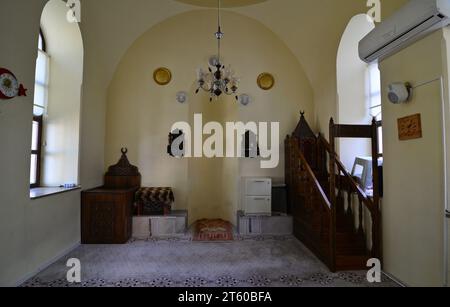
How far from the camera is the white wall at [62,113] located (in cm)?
346

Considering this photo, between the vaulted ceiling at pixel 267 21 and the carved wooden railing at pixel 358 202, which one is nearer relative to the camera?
the carved wooden railing at pixel 358 202

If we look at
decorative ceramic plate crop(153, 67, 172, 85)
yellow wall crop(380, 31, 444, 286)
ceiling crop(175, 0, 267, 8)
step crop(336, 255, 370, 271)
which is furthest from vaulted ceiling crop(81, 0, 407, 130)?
step crop(336, 255, 370, 271)

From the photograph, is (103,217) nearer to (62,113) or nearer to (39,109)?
(62,113)

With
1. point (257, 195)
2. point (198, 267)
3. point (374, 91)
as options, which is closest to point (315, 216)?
point (257, 195)

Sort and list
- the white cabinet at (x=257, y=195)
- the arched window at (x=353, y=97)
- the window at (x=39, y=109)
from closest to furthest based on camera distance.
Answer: the window at (x=39, y=109) < the arched window at (x=353, y=97) < the white cabinet at (x=257, y=195)

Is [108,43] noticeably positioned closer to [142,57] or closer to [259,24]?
[142,57]

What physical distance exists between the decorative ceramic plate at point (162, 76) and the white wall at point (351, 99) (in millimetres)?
3140

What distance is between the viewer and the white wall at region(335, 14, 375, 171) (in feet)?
12.4

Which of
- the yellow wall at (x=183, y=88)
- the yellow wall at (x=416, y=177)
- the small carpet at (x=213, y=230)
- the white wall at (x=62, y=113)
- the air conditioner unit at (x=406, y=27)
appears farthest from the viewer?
the yellow wall at (x=183, y=88)

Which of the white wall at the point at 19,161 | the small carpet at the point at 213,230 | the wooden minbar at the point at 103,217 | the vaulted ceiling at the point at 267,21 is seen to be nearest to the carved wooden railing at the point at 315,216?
the small carpet at the point at 213,230

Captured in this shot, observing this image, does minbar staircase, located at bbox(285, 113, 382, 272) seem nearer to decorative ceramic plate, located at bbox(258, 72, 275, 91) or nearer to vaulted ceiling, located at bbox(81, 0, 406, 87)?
decorative ceramic plate, located at bbox(258, 72, 275, 91)

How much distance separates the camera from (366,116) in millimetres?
3775

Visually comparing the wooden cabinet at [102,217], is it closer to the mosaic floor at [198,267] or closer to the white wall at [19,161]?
the mosaic floor at [198,267]
